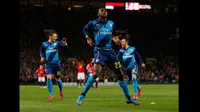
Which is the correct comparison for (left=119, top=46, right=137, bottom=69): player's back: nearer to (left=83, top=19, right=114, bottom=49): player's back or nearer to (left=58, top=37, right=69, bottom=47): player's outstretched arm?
(left=58, top=37, right=69, bottom=47): player's outstretched arm

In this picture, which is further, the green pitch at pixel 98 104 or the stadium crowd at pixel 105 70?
the stadium crowd at pixel 105 70

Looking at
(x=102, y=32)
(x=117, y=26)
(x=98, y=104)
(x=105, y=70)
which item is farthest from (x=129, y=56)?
(x=117, y=26)

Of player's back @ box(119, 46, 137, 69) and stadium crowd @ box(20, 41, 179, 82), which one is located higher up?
player's back @ box(119, 46, 137, 69)

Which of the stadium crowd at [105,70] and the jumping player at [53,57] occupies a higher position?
the jumping player at [53,57]

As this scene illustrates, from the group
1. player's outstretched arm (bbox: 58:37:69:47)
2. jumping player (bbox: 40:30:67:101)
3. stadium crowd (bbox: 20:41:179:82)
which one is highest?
player's outstretched arm (bbox: 58:37:69:47)

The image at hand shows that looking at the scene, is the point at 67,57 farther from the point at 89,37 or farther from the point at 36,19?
the point at 89,37

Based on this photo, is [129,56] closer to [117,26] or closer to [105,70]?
[105,70]

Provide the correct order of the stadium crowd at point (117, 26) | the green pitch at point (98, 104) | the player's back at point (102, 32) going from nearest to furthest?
the green pitch at point (98, 104) < the player's back at point (102, 32) < the stadium crowd at point (117, 26)

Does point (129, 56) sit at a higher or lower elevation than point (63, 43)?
lower

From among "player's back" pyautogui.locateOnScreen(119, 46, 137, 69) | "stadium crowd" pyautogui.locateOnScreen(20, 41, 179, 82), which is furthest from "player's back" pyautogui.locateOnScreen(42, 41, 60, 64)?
"stadium crowd" pyautogui.locateOnScreen(20, 41, 179, 82)

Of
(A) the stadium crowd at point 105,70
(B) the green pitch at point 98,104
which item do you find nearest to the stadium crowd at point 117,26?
(A) the stadium crowd at point 105,70

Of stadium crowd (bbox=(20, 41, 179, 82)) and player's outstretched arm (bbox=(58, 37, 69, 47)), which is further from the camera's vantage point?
stadium crowd (bbox=(20, 41, 179, 82))

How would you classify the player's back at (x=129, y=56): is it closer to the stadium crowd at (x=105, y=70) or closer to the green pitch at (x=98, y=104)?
the green pitch at (x=98, y=104)
